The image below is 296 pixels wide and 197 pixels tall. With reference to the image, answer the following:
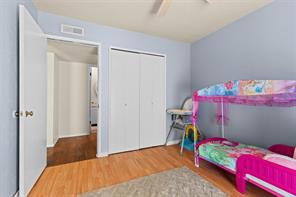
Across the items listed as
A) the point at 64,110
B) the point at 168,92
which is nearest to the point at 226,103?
the point at 168,92

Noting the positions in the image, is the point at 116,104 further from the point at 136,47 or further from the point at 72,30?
the point at 72,30

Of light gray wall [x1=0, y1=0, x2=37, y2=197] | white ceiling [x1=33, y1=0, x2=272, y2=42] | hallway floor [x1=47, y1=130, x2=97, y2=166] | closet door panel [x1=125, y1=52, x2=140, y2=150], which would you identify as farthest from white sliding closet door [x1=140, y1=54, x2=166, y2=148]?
light gray wall [x1=0, y1=0, x2=37, y2=197]

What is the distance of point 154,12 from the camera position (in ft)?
7.48

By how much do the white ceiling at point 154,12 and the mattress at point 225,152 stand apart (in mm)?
2075

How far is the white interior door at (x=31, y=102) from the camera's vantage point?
4.80 ft

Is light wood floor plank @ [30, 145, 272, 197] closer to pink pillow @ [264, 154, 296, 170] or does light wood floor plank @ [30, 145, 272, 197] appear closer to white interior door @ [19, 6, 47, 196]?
white interior door @ [19, 6, 47, 196]

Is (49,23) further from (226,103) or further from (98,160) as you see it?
(226,103)

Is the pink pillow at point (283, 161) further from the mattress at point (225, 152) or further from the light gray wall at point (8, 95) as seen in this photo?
the light gray wall at point (8, 95)

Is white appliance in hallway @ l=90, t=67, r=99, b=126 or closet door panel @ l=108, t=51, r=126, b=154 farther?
white appliance in hallway @ l=90, t=67, r=99, b=126

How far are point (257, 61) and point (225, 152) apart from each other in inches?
58.3

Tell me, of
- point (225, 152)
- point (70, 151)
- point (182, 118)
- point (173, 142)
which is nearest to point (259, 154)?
point (225, 152)

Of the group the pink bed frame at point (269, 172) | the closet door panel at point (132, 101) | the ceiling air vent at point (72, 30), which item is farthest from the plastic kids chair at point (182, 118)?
the ceiling air vent at point (72, 30)

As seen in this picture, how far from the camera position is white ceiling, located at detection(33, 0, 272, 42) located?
2041mm

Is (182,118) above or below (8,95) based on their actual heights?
below
